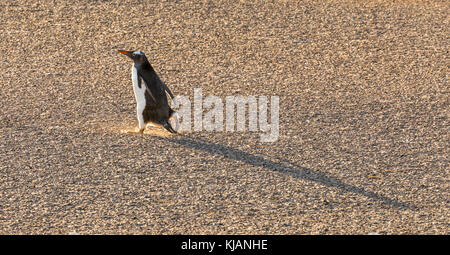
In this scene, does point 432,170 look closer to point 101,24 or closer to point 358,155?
point 358,155

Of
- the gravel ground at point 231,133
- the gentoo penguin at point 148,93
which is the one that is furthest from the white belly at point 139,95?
the gravel ground at point 231,133

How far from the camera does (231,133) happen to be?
651cm

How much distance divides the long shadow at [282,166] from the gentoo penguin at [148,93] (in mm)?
197

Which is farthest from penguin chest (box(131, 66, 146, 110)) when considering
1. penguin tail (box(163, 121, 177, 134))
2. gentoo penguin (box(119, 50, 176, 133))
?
penguin tail (box(163, 121, 177, 134))

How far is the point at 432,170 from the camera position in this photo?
5863 millimetres

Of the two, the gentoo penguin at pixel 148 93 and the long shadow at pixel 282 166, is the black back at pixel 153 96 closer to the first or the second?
the gentoo penguin at pixel 148 93

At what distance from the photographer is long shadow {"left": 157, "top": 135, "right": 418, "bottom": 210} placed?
542cm

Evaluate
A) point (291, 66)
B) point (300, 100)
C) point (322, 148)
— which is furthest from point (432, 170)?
point (291, 66)

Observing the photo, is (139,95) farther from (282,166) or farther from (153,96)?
(282,166)

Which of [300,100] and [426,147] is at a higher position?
[300,100]

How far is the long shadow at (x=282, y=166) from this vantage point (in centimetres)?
542

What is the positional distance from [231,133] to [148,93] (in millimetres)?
795

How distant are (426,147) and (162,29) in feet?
12.3

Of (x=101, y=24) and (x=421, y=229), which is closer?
(x=421, y=229)
